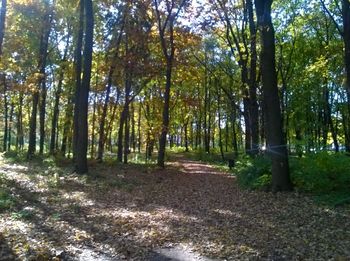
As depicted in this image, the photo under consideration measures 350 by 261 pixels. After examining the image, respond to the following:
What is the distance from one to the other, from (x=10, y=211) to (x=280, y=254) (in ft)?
20.6

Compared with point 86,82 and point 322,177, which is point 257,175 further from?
point 86,82

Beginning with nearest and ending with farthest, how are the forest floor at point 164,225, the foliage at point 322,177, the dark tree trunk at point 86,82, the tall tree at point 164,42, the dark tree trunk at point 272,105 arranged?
the forest floor at point 164,225, the foliage at point 322,177, the dark tree trunk at point 272,105, the dark tree trunk at point 86,82, the tall tree at point 164,42

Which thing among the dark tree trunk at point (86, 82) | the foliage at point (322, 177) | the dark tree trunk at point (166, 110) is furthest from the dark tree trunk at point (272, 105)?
the dark tree trunk at point (166, 110)

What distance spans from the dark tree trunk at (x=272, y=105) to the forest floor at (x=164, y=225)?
23.2 inches

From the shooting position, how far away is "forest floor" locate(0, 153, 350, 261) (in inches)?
266

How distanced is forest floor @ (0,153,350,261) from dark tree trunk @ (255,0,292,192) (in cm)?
59

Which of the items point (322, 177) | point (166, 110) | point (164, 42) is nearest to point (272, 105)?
point (322, 177)

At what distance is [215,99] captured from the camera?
42.2m

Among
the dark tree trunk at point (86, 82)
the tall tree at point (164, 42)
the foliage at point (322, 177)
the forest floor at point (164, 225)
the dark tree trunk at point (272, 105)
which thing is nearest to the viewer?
the forest floor at point (164, 225)

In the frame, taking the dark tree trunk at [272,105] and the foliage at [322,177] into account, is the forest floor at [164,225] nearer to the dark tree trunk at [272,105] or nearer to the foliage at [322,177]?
the foliage at [322,177]

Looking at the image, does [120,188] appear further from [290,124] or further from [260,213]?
[290,124]

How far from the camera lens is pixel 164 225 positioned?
8.67 m

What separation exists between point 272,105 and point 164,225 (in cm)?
509

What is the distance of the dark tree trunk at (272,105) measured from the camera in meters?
11.4
